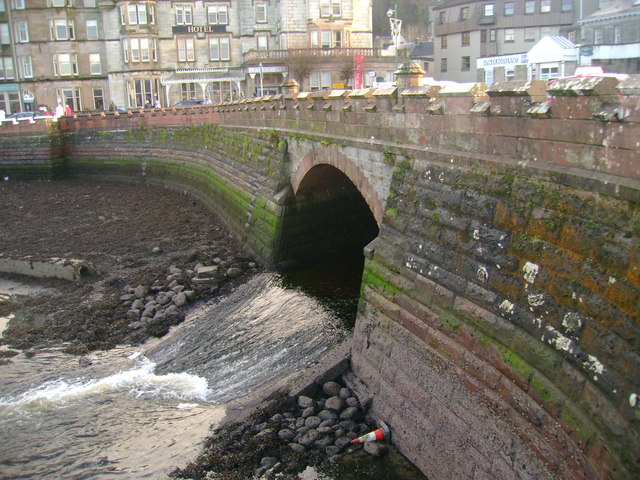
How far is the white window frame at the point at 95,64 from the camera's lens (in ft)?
199

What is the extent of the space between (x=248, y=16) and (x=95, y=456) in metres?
52.5

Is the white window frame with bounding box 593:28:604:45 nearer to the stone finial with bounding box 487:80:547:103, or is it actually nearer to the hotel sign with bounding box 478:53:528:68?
the hotel sign with bounding box 478:53:528:68

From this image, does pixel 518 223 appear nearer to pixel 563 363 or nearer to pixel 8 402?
pixel 563 363

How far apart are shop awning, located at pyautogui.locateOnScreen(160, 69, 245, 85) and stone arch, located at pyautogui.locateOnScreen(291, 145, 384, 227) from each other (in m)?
40.0

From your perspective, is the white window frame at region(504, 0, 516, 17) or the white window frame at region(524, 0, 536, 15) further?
the white window frame at region(504, 0, 516, 17)

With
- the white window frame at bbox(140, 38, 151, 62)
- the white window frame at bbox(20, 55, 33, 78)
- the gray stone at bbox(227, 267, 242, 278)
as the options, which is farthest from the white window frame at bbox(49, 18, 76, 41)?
the gray stone at bbox(227, 267, 242, 278)

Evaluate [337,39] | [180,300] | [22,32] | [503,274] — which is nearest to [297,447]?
[503,274]

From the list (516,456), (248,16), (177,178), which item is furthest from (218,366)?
(248,16)

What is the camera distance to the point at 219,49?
57781 millimetres

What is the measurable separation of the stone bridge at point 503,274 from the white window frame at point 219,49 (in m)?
44.7

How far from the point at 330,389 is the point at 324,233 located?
9033 mm

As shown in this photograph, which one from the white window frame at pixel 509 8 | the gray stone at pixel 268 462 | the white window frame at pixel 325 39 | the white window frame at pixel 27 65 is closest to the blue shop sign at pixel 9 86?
the white window frame at pixel 27 65

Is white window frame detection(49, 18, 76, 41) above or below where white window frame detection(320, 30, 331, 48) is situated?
above

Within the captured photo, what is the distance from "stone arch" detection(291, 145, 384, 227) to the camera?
1406 cm
